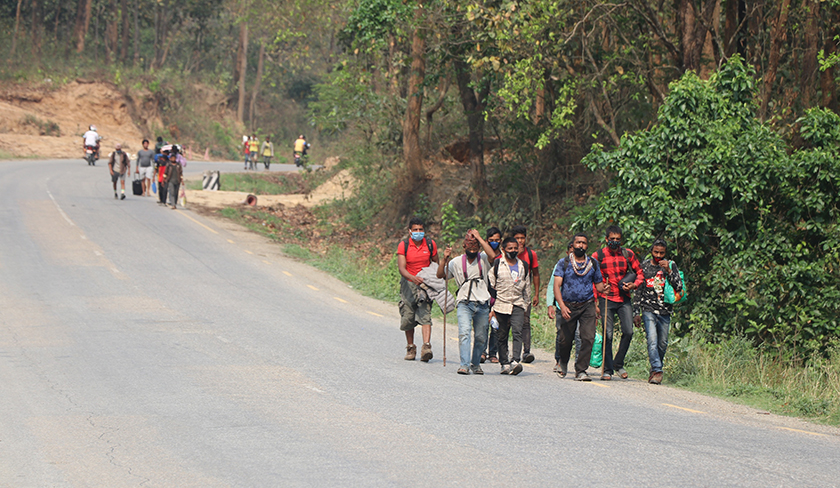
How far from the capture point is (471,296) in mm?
10695

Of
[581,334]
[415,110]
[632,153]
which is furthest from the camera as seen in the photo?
[415,110]

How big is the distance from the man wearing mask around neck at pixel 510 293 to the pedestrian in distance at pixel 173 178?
17987mm

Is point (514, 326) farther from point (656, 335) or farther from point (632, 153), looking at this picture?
point (632, 153)

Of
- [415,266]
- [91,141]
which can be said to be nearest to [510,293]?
[415,266]

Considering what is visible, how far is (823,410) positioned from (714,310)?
3.89 metres

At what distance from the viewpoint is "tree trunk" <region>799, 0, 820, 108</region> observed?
16.2 meters

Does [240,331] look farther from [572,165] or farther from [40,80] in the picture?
[40,80]

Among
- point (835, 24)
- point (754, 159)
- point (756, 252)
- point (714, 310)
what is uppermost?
point (835, 24)

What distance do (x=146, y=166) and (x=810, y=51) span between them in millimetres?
21543

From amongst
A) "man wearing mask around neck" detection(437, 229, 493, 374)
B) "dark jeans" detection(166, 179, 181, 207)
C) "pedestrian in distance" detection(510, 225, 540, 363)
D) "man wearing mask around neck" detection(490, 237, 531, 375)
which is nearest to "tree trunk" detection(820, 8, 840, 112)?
"pedestrian in distance" detection(510, 225, 540, 363)

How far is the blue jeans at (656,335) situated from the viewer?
10867mm

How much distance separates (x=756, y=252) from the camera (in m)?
13.1

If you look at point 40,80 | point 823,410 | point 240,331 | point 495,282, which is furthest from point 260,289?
point 40,80

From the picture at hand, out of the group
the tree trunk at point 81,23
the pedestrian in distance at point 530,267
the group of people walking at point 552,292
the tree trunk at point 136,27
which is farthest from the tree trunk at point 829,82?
the tree trunk at point 136,27
